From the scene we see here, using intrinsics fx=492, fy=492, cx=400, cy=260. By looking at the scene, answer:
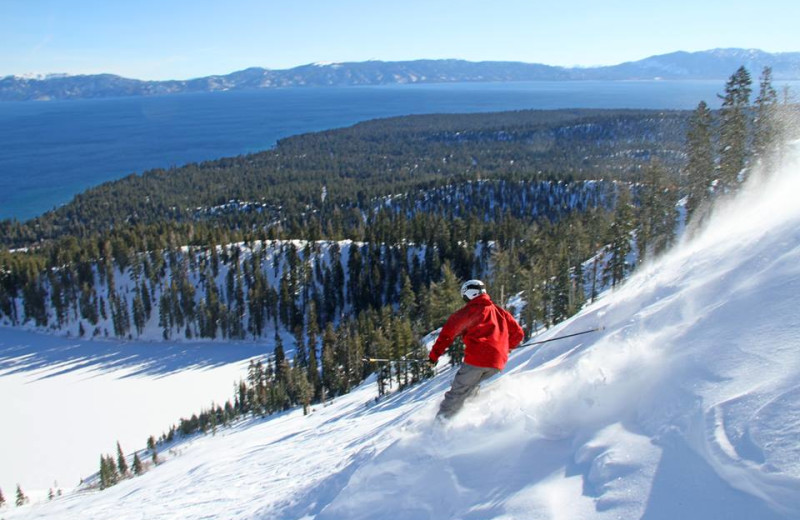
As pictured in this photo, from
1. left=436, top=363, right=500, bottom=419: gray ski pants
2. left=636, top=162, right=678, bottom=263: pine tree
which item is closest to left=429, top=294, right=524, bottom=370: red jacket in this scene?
left=436, top=363, right=500, bottom=419: gray ski pants

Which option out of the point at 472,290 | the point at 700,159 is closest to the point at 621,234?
the point at 700,159

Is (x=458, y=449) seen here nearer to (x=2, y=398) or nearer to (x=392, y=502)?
(x=392, y=502)

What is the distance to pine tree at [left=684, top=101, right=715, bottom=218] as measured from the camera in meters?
49.2

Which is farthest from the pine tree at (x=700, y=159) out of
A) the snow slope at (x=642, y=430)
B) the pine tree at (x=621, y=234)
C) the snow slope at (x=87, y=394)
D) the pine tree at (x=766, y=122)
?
the snow slope at (x=87, y=394)

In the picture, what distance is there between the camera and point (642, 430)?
776 centimetres

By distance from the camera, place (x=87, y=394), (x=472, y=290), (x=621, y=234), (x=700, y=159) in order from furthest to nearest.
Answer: (x=87, y=394) → (x=621, y=234) → (x=700, y=159) → (x=472, y=290)

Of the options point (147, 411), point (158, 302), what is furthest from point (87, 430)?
point (158, 302)

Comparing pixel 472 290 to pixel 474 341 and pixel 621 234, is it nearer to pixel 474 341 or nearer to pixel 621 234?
pixel 474 341

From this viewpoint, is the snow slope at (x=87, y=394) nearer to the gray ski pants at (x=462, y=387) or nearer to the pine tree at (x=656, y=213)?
the gray ski pants at (x=462, y=387)

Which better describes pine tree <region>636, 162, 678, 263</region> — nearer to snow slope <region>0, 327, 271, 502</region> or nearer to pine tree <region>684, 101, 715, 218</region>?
pine tree <region>684, 101, 715, 218</region>

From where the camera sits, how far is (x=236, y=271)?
124 m

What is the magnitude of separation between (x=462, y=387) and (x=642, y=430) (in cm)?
376

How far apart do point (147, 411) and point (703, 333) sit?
93.3 metres

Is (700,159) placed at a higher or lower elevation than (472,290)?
higher
